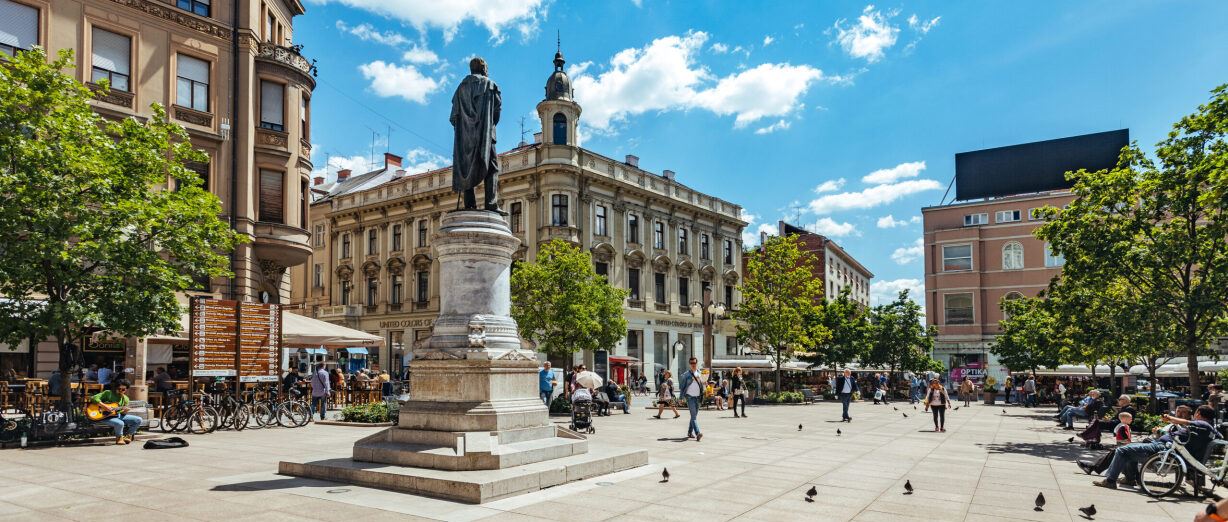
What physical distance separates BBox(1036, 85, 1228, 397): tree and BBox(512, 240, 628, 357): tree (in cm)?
1999

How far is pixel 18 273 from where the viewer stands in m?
14.4

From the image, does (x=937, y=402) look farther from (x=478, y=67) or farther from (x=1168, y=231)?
(x=478, y=67)

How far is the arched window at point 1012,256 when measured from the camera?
Result: 57.3 metres

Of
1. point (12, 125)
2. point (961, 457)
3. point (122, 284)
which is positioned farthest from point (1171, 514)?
point (12, 125)

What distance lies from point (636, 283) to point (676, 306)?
4207mm

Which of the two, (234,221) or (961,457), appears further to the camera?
(234,221)

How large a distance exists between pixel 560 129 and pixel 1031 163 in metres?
34.2

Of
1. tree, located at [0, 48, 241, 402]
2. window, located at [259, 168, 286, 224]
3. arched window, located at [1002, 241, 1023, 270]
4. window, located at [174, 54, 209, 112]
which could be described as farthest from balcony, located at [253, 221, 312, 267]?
arched window, located at [1002, 241, 1023, 270]

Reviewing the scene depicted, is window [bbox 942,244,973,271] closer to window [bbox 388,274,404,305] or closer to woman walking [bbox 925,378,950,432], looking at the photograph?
window [bbox 388,274,404,305]

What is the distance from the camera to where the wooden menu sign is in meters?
17.8

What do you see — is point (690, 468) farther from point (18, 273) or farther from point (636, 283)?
point (636, 283)

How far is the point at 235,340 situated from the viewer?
18781 millimetres

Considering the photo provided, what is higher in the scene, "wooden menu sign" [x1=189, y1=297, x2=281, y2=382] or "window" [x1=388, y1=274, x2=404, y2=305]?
"window" [x1=388, y1=274, x2=404, y2=305]

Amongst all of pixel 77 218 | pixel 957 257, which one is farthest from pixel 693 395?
pixel 957 257
